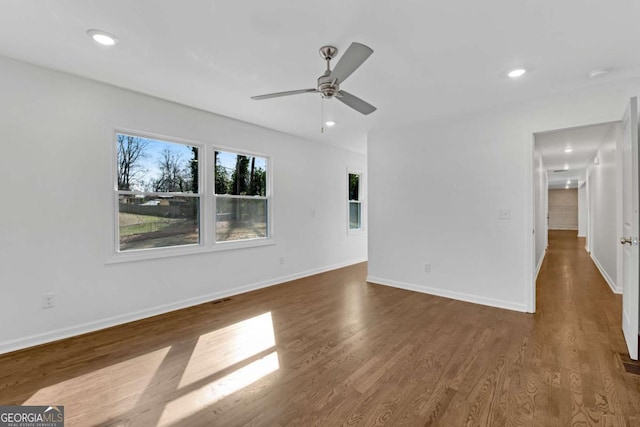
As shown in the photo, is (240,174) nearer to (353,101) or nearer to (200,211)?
(200,211)

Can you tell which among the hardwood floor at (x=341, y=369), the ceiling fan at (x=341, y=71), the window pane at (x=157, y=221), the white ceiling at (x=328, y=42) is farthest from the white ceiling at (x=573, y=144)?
the window pane at (x=157, y=221)

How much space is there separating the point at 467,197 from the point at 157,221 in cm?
407

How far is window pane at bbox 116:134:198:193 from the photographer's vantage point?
10.9 ft

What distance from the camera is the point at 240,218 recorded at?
4.48 m

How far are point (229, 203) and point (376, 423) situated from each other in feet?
11.2

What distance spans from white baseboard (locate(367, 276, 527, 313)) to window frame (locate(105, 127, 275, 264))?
6.57 ft

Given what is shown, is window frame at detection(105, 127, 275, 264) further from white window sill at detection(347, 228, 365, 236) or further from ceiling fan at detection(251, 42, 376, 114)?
white window sill at detection(347, 228, 365, 236)

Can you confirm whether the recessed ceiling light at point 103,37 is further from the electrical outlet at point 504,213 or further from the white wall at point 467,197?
the electrical outlet at point 504,213

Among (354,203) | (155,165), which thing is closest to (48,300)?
(155,165)

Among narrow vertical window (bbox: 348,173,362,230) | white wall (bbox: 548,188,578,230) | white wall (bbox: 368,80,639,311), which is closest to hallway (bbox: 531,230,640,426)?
white wall (bbox: 368,80,639,311)

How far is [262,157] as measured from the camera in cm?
477

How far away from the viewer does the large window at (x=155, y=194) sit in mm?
3297

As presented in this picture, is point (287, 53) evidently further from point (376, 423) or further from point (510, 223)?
point (510, 223)

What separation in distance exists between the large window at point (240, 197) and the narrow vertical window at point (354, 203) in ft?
7.96
